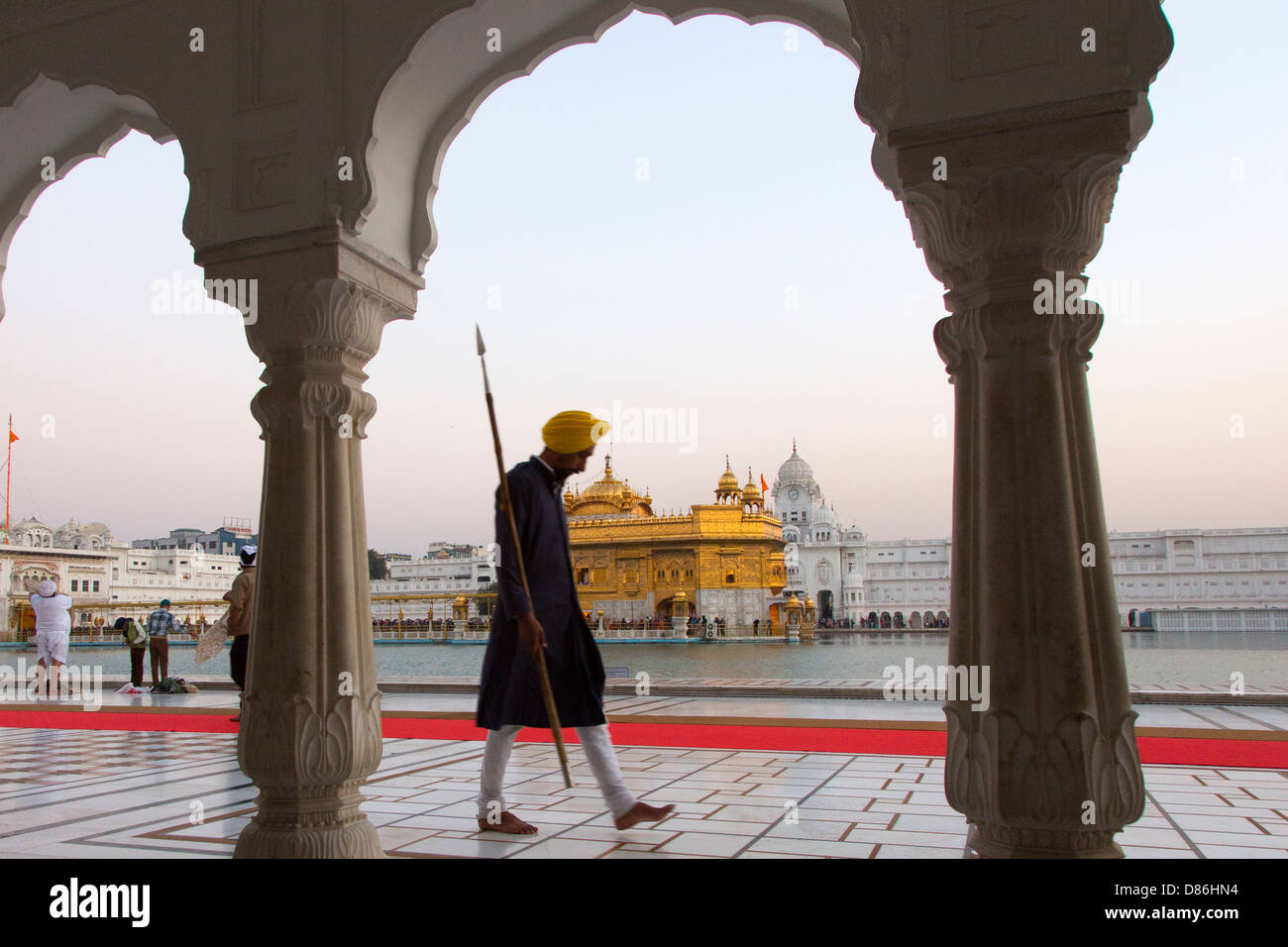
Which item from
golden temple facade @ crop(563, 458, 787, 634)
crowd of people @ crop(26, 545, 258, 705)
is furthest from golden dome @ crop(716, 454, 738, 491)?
crowd of people @ crop(26, 545, 258, 705)

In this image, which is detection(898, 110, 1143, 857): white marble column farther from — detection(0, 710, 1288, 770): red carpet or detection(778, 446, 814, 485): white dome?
detection(778, 446, 814, 485): white dome

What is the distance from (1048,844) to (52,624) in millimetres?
8786

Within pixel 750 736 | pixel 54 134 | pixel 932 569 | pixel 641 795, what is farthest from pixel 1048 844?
pixel 932 569

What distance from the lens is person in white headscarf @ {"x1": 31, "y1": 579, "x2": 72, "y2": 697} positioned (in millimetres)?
8391

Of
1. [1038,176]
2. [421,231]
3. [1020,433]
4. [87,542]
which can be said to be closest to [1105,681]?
[1020,433]

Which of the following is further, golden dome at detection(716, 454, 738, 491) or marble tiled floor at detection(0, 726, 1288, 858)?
golden dome at detection(716, 454, 738, 491)

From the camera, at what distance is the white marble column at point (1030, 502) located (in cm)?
223

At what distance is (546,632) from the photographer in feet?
9.98

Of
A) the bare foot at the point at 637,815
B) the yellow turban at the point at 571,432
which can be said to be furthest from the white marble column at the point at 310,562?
the bare foot at the point at 637,815

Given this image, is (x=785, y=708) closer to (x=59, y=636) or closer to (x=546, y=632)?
(x=546, y=632)

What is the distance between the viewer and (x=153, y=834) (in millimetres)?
3291

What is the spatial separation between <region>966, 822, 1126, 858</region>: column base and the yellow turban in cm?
159

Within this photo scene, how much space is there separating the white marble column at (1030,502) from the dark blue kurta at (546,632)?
1.12 meters

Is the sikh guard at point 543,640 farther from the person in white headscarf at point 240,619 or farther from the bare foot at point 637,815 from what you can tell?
the person in white headscarf at point 240,619
